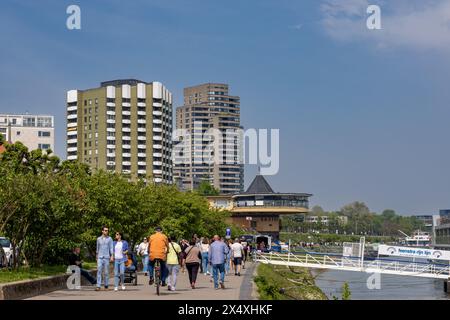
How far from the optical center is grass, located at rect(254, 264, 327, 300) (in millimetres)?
22141

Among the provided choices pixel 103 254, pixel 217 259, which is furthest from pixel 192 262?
pixel 103 254

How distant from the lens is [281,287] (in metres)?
37.9

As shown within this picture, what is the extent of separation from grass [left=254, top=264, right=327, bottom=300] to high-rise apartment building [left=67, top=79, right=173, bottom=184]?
115m

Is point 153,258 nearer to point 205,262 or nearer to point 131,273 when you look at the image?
point 131,273

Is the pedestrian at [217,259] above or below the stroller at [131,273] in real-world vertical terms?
above

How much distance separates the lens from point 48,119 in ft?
536

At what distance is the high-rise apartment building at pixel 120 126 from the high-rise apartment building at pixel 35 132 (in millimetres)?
23964

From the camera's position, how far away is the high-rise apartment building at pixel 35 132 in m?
154

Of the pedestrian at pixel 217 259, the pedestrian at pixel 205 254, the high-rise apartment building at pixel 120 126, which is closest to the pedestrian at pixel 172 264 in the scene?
the pedestrian at pixel 217 259

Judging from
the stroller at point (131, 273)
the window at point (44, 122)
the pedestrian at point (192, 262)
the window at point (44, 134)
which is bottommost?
Result: the stroller at point (131, 273)

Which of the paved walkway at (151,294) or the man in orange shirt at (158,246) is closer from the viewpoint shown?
the paved walkway at (151,294)

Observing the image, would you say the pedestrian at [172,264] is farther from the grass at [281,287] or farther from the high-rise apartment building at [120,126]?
the high-rise apartment building at [120,126]

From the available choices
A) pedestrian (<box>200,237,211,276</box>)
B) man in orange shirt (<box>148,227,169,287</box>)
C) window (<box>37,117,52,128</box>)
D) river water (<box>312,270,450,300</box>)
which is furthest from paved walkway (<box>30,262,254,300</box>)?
window (<box>37,117,52,128</box>)
